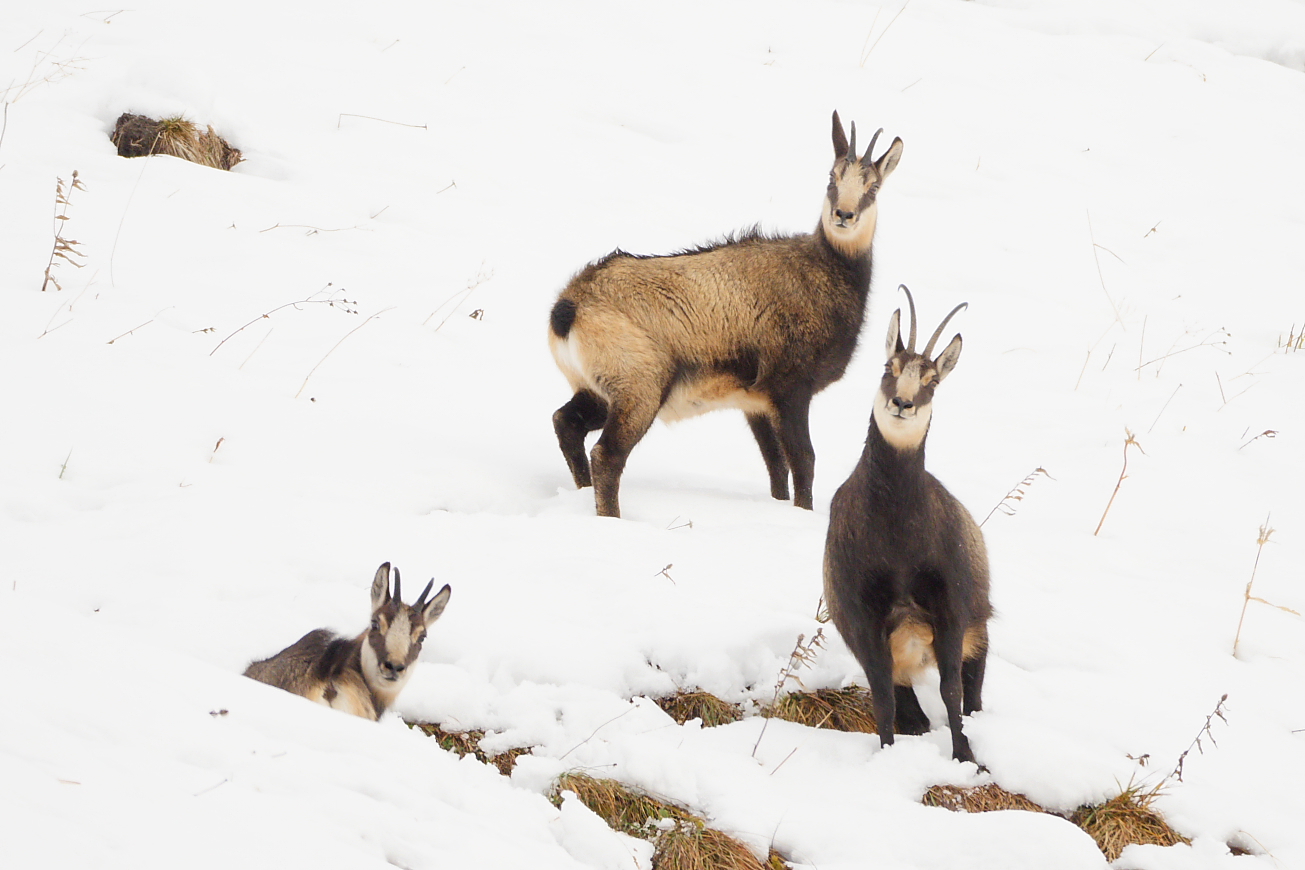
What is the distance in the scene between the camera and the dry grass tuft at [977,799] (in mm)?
3488

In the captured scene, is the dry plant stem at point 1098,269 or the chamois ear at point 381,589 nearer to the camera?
the chamois ear at point 381,589

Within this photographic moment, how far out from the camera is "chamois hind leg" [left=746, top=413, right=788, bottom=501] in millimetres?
6254

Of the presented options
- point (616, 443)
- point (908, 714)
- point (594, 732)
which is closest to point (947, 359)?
point (908, 714)

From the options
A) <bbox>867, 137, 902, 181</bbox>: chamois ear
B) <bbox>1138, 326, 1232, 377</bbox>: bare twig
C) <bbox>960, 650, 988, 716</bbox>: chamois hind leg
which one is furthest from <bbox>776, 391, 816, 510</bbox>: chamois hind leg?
<bbox>1138, 326, 1232, 377</bbox>: bare twig

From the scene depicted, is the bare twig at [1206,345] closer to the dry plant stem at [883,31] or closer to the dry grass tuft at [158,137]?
the dry plant stem at [883,31]

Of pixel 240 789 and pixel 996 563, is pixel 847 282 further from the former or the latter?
pixel 240 789

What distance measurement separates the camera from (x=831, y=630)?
4336 millimetres

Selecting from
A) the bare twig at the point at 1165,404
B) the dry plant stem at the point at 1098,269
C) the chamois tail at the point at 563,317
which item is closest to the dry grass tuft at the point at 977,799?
the chamois tail at the point at 563,317

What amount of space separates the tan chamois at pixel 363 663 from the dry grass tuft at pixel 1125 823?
2.21 meters

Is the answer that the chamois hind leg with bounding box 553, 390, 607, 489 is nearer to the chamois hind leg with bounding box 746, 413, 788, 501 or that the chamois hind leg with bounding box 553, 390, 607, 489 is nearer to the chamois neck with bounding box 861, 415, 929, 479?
the chamois hind leg with bounding box 746, 413, 788, 501

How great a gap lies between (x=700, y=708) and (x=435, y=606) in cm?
99

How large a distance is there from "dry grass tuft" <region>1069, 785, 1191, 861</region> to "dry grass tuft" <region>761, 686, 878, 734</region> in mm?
773

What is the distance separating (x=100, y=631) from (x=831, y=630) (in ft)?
8.53

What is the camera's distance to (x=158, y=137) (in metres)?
8.02
